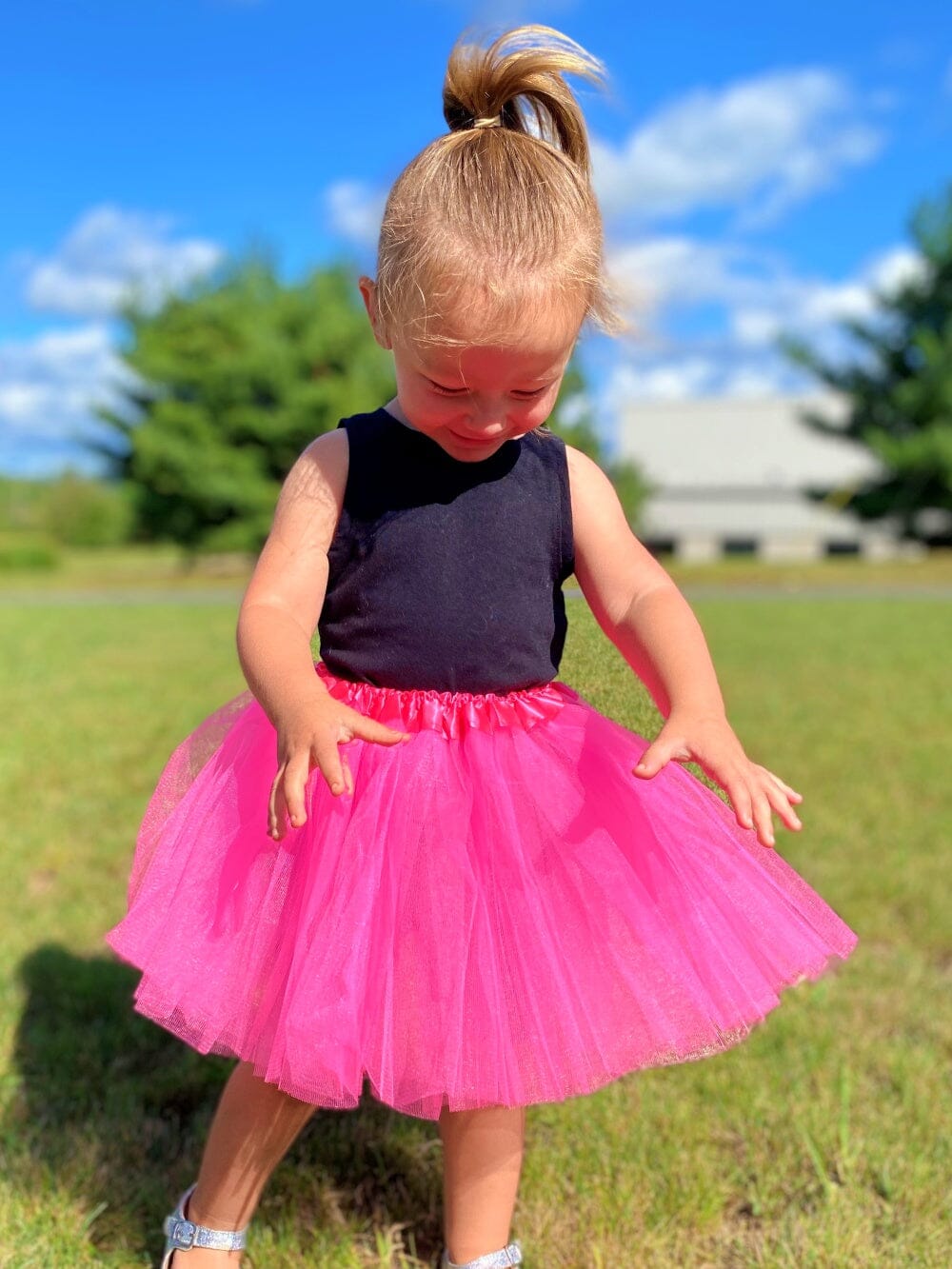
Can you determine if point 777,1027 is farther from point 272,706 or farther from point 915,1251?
point 272,706

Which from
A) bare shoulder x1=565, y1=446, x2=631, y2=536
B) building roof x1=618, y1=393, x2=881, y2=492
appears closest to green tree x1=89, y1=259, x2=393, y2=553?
building roof x1=618, y1=393, x2=881, y2=492

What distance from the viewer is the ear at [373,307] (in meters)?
1.90

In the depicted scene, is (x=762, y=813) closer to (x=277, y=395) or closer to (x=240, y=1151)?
(x=240, y=1151)

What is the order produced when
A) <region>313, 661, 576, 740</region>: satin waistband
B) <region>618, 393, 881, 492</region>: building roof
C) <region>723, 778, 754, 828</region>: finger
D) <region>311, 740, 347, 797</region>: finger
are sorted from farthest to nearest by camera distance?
<region>618, 393, 881, 492</region>: building roof → <region>313, 661, 576, 740</region>: satin waistband → <region>723, 778, 754, 828</region>: finger → <region>311, 740, 347, 797</region>: finger

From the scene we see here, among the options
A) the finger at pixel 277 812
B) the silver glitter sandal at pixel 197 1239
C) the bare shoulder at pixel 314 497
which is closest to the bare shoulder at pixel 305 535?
the bare shoulder at pixel 314 497

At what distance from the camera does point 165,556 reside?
153 feet

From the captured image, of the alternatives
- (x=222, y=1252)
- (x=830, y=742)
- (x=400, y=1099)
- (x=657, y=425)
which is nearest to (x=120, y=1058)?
(x=222, y=1252)

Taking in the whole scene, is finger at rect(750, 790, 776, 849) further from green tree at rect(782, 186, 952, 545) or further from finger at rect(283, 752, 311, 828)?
green tree at rect(782, 186, 952, 545)

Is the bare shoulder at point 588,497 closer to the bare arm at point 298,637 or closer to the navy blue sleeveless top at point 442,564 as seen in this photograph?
the navy blue sleeveless top at point 442,564

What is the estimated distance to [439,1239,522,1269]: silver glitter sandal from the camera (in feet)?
6.42

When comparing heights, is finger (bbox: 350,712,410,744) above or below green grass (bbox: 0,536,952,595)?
above

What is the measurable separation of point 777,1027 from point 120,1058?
62.0 inches

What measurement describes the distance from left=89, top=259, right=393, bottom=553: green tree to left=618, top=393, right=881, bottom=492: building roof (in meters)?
25.6

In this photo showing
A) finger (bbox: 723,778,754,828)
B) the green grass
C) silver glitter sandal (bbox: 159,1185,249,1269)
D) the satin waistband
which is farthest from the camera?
the green grass
